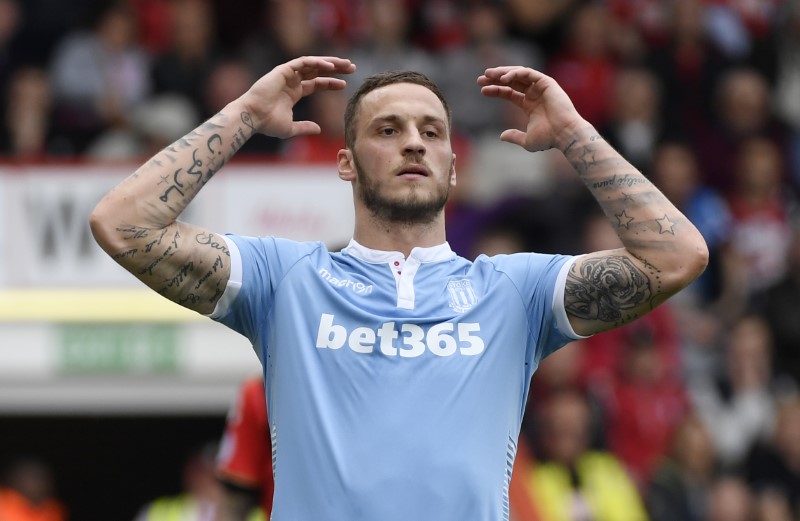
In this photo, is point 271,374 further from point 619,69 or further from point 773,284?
point 619,69

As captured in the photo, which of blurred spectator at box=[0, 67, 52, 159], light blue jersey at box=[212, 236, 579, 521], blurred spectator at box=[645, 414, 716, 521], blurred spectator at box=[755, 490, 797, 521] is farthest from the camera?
blurred spectator at box=[0, 67, 52, 159]

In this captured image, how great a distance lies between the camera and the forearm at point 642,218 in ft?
15.4

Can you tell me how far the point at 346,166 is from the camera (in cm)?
504

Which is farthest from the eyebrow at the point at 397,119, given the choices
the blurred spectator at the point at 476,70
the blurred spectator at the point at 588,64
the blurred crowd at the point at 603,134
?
the blurred spectator at the point at 588,64

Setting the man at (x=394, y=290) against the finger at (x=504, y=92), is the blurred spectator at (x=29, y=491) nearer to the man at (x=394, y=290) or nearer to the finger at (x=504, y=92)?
the man at (x=394, y=290)

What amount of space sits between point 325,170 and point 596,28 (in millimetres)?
3556

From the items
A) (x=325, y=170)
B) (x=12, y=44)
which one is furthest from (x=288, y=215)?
(x=12, y=44)

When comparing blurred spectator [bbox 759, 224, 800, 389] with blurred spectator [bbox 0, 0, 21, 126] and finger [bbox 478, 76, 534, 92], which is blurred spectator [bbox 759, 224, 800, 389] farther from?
finger [bbox 478, 76, 534, 92]

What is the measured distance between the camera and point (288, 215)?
10.9 m

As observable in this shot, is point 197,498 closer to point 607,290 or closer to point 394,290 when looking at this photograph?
point 394,290

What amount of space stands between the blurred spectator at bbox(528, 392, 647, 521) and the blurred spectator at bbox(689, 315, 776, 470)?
156 centimetres

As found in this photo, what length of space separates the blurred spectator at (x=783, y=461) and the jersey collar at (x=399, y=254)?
632 cm

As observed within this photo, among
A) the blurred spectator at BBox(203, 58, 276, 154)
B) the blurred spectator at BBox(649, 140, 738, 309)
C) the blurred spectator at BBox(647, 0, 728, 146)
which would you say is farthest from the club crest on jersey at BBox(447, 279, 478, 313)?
the blurred spectator at BBox(647, 0, 728, 146)

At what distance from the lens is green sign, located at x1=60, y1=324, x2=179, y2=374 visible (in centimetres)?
1080
